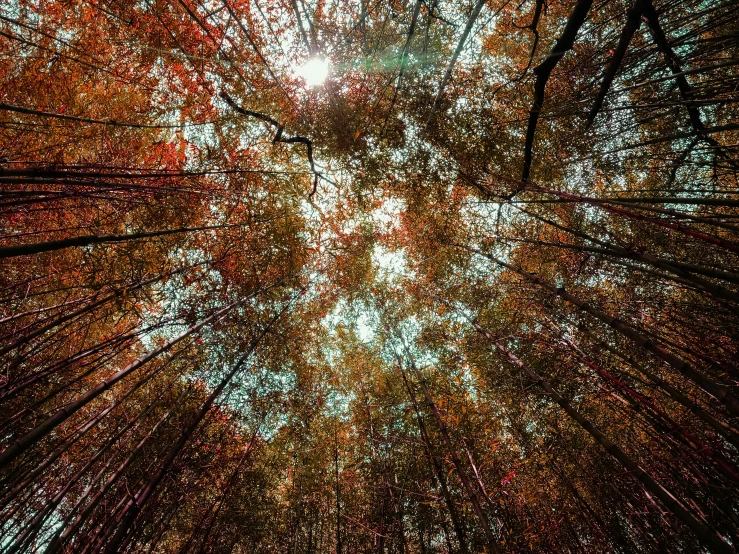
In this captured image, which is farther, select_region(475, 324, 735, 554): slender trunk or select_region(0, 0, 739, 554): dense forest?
select_region(0, 0, 739, 554): dense forest

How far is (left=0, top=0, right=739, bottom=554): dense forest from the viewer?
108 inches

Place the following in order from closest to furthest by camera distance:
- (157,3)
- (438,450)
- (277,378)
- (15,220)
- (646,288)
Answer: (157,3) < (15,220) < (646,288) < (438,450) < (277,378)

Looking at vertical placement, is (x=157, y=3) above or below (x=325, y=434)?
above

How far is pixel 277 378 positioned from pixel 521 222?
399 centimetres

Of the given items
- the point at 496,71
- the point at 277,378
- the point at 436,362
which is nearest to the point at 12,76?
the point at 277,378

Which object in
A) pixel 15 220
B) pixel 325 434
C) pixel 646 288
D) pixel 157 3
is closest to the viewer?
pixel 157 3

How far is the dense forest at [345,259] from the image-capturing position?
2746 millimetres

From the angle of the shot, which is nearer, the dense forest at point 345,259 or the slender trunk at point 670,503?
the slender trunk at point 670,503

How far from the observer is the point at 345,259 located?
17.8 feet

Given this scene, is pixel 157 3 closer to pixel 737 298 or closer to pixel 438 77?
pixel 438 77

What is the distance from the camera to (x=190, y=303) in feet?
11.3

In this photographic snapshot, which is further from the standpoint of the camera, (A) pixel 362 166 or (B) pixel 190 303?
(A) pixel 362 166

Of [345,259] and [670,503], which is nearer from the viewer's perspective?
[670,503]

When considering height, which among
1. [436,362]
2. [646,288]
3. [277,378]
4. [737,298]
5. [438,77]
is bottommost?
Result: [436,362]
